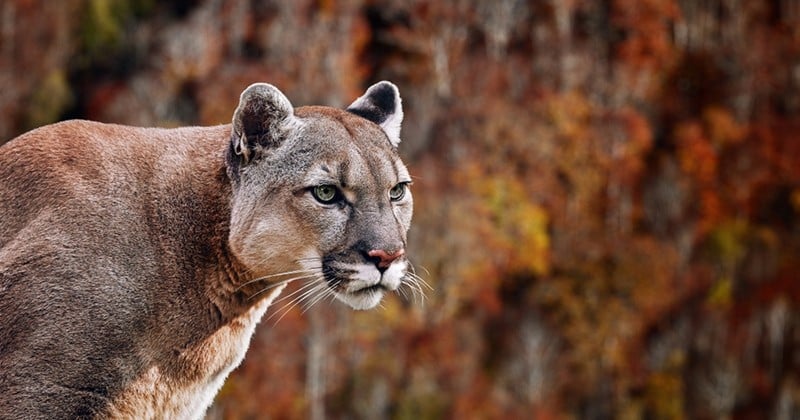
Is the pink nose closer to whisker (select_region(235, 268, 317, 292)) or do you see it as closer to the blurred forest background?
whisker (select_region(235, 268, 317, 292))

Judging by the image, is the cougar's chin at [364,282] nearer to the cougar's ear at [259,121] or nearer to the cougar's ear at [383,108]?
the cougar's ear at [259,121]

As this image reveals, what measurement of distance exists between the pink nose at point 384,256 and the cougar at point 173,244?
10 mm

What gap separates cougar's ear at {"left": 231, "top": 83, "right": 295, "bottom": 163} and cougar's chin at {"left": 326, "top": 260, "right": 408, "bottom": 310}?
1.09m

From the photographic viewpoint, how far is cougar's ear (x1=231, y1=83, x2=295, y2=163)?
9.26m

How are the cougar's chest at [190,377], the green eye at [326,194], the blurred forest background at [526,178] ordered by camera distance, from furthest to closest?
the blurred forest background at [526,178], the green eye at [326,194], the cougar's chest at [190,377]

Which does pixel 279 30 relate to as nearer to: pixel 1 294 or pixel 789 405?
pixel 789 405

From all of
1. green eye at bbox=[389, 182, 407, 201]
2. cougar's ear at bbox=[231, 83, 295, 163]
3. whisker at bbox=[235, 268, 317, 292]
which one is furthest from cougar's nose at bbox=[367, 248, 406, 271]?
cougar's ear at bbox=[231, 83, 295, 163]

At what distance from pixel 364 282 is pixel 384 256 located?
0.23m

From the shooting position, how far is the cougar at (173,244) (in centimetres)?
841

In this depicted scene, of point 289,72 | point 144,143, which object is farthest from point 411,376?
point 144,143

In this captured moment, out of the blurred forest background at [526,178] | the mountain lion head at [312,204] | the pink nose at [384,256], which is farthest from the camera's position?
the blurred forest background at [526,178]

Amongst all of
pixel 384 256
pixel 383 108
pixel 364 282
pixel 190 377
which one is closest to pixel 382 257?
pixel 384 256

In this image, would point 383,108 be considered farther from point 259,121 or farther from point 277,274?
point 277,274

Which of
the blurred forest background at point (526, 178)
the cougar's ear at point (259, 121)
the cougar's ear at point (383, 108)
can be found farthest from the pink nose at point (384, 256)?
the blurred forest background at point (526, 178)
